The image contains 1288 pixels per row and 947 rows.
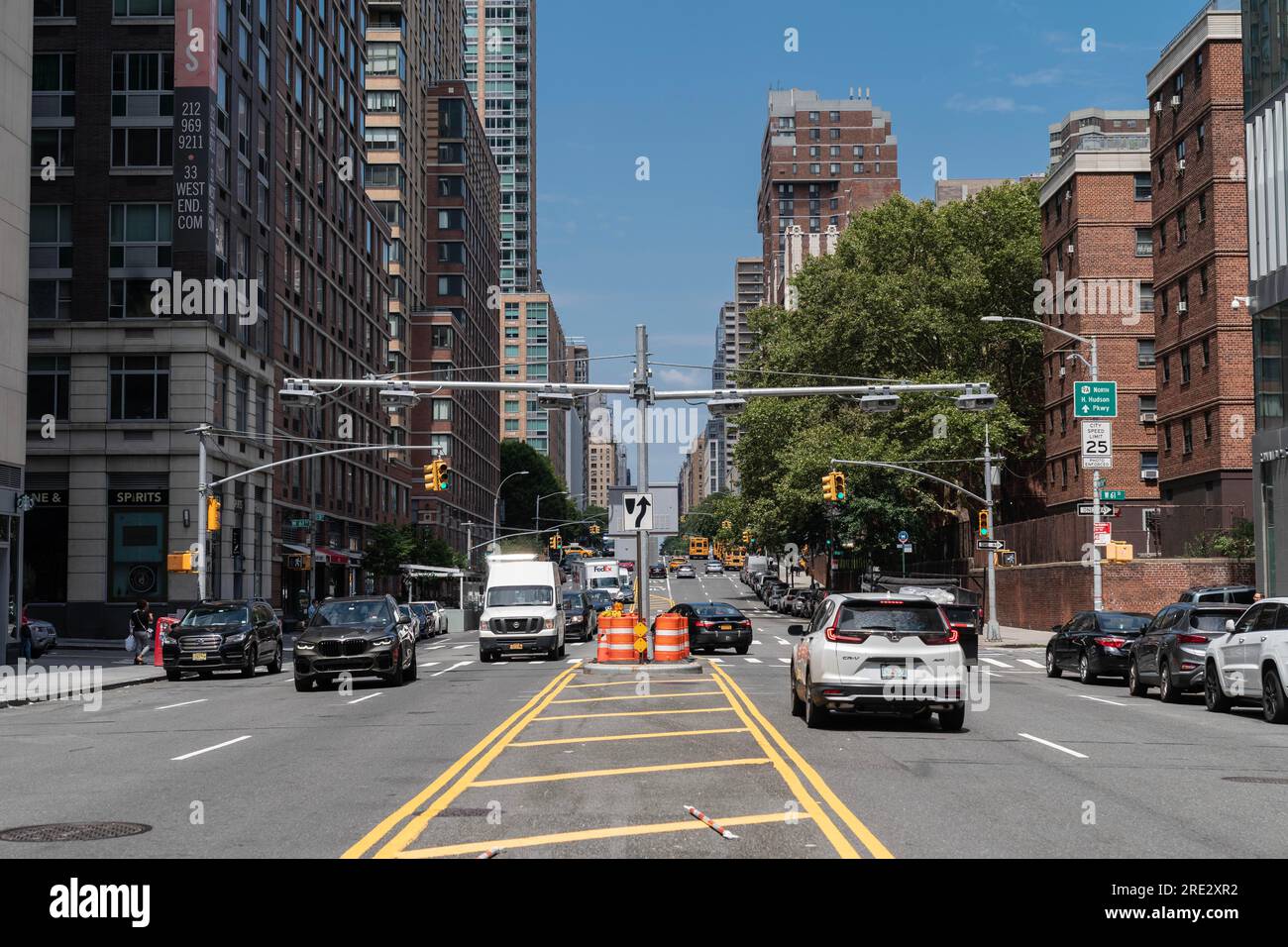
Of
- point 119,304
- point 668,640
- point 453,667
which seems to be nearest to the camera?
point 668,640

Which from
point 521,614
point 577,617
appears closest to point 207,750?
point 521,614

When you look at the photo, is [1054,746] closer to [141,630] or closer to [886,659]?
[886,659]

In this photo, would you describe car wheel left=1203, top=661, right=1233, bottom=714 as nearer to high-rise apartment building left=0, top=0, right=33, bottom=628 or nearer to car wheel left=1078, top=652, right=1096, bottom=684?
car wheel left=1078, top=652, right=1096, bottom=684

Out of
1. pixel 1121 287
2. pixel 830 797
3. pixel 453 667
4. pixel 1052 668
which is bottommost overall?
pixel 453 667

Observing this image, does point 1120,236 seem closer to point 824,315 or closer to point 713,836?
point 824,315

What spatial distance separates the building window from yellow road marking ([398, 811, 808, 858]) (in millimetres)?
44871

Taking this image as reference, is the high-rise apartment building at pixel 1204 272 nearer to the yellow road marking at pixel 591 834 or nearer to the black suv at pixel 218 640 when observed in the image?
the black suv at pixel 218 640

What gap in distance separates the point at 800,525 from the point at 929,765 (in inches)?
2494

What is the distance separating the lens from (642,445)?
96.3ft

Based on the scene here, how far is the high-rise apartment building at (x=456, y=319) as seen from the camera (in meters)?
110

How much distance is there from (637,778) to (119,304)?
44140 mm

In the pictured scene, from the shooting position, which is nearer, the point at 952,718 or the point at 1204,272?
the point at 952,718

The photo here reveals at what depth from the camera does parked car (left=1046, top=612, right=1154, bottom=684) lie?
92.5ft

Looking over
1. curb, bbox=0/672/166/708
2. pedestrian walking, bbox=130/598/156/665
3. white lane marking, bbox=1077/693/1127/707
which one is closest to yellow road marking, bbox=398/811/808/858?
white lane marking, bbox=1077/693/1127/707
